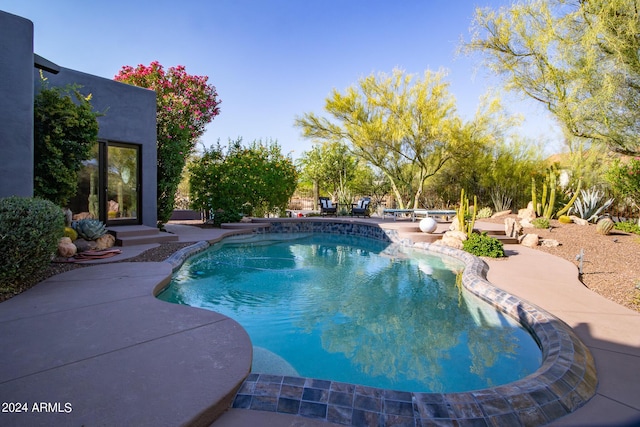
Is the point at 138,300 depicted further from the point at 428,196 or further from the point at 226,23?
the point at 428,196

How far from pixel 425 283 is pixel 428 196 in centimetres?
1401

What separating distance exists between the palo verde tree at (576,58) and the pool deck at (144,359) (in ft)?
12.1

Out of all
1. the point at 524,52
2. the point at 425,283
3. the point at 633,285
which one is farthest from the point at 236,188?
the point at 633,285

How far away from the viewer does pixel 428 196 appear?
18844 mm

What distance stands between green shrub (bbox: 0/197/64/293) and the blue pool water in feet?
4.95

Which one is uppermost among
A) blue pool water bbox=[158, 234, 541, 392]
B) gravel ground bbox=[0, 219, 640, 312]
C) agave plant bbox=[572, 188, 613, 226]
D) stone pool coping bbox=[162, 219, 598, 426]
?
agave plant bbox=[572, 188, 613, 226]

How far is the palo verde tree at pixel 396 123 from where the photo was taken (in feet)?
50.7

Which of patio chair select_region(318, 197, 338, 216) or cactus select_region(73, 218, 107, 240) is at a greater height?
patio chair select_region(318, 197, 338, 216)

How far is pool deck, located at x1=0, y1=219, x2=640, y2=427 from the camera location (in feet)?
5.89

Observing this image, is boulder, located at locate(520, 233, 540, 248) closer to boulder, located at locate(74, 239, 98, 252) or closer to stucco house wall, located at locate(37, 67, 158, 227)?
stucco house wall, located at locate(37, 67, 158, 227)

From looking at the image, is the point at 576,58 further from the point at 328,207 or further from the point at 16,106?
the point at 328,207

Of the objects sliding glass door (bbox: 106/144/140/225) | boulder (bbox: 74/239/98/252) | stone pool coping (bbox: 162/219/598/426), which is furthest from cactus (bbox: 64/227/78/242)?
stone pool coping (bbox: 162/219/598/426)

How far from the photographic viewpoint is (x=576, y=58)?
20.6 ft

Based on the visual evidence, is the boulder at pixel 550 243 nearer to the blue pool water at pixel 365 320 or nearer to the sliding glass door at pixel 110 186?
the blue pool water at pixel 365 320
